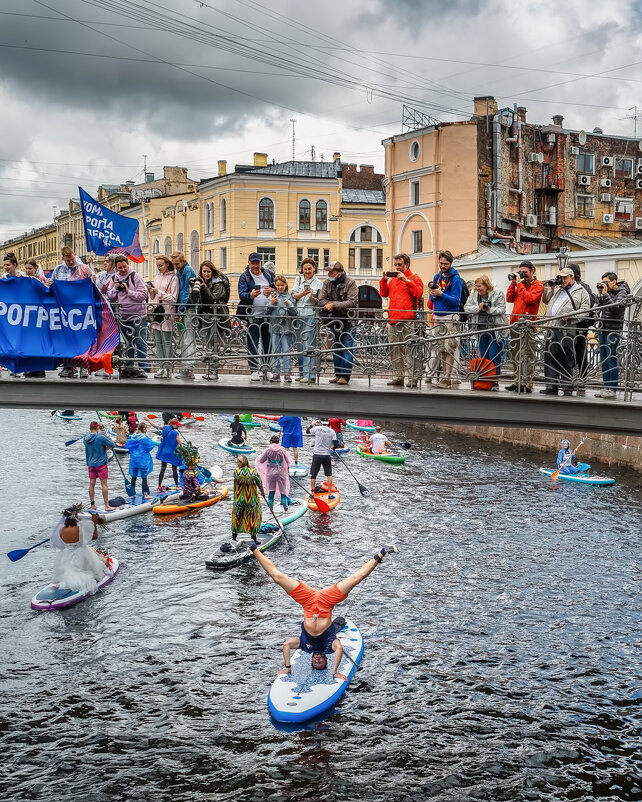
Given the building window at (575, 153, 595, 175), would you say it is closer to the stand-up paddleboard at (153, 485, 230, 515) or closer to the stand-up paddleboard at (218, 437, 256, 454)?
the stand-up paddleboard at (218, 437, 256, 454)

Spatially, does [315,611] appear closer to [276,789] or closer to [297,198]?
[276,789]

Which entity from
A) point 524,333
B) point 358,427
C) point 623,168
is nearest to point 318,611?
point 524,333

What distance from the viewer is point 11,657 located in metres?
14.5

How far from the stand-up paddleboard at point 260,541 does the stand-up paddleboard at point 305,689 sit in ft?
15.6

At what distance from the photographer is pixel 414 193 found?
46.9 metres

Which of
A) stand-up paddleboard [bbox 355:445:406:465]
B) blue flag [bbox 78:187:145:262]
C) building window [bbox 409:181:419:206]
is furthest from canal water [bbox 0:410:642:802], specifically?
building window [bbox 409:181:419:206]

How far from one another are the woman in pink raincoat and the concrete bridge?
28.9 feet

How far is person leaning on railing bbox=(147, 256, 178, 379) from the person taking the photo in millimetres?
13273

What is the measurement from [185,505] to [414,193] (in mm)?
28573

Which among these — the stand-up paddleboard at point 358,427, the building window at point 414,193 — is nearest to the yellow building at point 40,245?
the building window at point 414,193

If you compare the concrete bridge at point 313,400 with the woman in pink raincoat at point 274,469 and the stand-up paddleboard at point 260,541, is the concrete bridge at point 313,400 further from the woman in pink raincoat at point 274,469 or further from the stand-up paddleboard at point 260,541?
the woman in pink raincoat at point 274,469

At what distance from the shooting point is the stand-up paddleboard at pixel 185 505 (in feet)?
74.1

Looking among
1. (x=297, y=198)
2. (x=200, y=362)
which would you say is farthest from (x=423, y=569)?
(x=297, y=198)

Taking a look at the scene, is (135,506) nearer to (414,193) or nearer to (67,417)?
(67,417)
